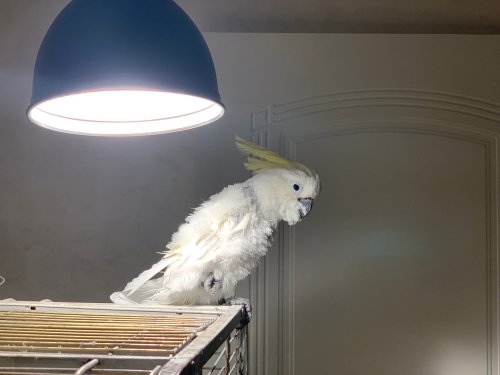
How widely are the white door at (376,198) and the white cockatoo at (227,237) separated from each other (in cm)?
42

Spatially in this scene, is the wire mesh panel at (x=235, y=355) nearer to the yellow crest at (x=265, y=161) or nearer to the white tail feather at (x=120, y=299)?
the white tail feather at (x=120, y=299)

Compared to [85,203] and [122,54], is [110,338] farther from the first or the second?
[85,203]

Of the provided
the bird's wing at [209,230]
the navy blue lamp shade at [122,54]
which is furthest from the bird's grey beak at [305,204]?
the navy blue lamp shade at [122,54]

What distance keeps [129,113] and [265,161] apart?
0.55 meters

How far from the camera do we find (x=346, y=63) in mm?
1952

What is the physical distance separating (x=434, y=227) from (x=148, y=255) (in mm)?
1041

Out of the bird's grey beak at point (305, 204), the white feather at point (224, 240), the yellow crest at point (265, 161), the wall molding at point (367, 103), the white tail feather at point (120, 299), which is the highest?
the wall molding at point (367, 103)

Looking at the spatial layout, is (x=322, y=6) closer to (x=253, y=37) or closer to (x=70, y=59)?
(x=253, y=37)

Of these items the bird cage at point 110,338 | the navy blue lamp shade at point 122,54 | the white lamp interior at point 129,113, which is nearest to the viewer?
the bird cage at point 110,338

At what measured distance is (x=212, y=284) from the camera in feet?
4.81

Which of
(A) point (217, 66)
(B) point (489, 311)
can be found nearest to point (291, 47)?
(A) point (217, 66)

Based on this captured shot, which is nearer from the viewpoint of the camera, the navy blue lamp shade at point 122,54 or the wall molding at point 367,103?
the navy blue lamp shade at point 122,54

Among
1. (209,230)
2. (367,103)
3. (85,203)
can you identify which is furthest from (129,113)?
(367,103)

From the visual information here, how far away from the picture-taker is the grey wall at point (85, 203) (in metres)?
1.99
